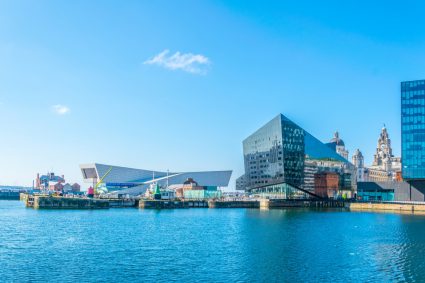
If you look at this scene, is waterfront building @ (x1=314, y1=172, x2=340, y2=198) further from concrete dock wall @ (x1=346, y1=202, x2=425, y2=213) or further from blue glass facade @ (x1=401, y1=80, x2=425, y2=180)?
blue glass facade @ (x1=401, y1=80, x2=425, y2=180)

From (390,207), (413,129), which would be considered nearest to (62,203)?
(390,207)

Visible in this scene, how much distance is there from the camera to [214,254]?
46.5 m

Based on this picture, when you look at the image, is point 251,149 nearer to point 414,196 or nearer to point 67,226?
point 414,196

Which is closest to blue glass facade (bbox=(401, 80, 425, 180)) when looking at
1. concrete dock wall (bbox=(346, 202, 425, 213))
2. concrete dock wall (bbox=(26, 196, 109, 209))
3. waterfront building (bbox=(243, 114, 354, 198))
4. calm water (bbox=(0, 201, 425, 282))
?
concrete dock wall (bbox=(346, 202, 425, 213))

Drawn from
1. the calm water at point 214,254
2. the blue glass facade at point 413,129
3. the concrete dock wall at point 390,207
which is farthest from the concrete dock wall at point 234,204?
the calm water at point 214,254

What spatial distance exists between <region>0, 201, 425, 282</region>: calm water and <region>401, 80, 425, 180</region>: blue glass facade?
54120 millimetres

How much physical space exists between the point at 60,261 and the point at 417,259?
3260 centimetres

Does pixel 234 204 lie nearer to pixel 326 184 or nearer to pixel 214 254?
pixel 326 184

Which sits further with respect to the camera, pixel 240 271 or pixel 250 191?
pixel 250 191

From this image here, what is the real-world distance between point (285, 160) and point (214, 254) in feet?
315

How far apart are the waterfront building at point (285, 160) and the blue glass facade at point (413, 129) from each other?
1221 inches

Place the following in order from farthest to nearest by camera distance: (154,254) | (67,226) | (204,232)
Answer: (67,226), (204,232), (154,254)

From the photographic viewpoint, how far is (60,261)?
42.8m

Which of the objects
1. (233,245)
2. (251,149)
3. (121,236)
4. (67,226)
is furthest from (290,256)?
(251,149)
